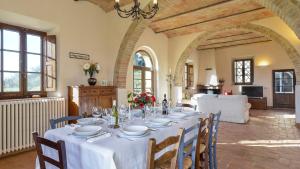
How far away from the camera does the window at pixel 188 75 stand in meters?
10.4

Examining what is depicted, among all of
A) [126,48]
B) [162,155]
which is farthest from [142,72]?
[162,155]

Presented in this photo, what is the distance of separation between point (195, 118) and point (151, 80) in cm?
488

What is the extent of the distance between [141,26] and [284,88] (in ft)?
27.7

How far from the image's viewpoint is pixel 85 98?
14.2 feet

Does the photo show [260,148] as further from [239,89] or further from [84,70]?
[239,89]

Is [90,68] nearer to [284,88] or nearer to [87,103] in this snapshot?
[87,103]

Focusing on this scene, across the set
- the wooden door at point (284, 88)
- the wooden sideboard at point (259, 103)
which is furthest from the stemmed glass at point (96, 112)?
the wooden door at point (284, 88)

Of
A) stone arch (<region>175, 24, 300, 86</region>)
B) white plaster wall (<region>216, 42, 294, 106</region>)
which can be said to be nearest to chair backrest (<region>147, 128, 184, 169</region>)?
stone arch (<region>175, 24, 300, 86</region>)

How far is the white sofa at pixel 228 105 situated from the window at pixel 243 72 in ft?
14.9

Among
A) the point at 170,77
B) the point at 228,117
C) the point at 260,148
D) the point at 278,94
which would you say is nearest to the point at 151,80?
the point at 170,77

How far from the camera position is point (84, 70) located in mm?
4746

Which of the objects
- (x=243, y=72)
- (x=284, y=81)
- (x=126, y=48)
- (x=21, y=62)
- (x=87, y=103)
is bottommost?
(x=87, y=103)

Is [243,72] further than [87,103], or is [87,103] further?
[243,72]

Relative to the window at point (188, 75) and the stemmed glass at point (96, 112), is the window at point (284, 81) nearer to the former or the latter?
the window at point (188, 75)
